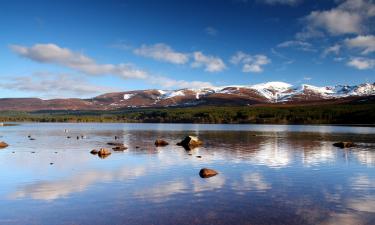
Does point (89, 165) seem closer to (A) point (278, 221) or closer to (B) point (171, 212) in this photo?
(B) point (171, 212)

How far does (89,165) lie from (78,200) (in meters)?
15.5

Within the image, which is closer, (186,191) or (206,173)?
(186,191)

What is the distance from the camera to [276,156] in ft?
147

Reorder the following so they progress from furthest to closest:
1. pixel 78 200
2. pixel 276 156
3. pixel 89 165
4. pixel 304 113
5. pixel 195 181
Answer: pixel 304 113 → pixel 276 156 → pixel 89 165 → pixel 195 181 → pixel 78 200

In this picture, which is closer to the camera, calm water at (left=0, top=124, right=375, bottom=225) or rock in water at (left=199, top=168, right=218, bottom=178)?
calm water at (left=0, top=124, right=375, bottom=225)

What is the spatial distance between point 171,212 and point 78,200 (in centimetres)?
624

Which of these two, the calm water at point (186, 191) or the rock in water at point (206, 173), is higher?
the rock in water at point (206, 173)

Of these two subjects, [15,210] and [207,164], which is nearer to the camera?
[15,210]

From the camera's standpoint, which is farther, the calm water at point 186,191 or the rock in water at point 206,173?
the rock in water at point 206,173

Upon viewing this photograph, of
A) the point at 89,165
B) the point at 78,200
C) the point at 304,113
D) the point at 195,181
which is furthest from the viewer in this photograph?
the point at 304,113

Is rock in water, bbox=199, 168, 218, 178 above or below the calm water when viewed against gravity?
above

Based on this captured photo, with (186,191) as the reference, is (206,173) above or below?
above

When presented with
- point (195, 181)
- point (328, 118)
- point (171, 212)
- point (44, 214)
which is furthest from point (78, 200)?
point (328, 118)

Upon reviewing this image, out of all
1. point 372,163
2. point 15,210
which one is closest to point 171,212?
point 15,210
